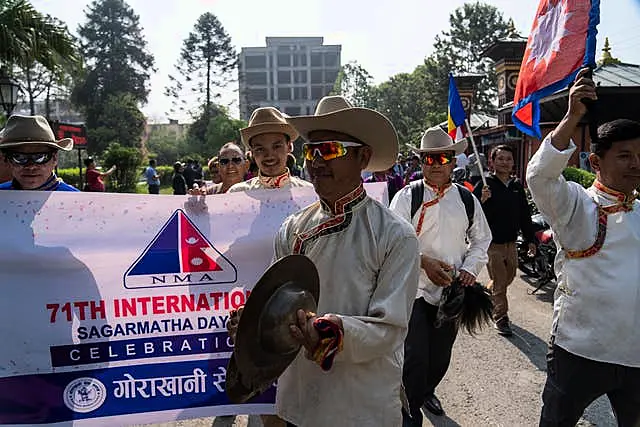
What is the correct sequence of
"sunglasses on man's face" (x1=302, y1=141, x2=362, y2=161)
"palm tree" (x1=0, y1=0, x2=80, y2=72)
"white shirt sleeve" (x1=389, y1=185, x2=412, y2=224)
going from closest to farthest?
"sunglasses on man's face" (x1=302, y1=141, x2=362, y2=161) → "white shirt sleeve" (x1=389, y1=185, x2=412, y2=224) → "palm tree" (x1=0, y1=0, x2=80, y2=72)

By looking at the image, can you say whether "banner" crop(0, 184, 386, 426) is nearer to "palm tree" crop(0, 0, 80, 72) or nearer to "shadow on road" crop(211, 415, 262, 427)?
"shadow on road" crop(211, 415, 262, 427)

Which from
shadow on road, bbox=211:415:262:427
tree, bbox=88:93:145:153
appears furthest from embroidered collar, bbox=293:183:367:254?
tree, bbox=88:93:145:153

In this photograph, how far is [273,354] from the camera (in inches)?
76.0

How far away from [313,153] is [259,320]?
0.81m

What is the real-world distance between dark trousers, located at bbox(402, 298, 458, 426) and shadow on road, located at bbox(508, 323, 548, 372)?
1688mm

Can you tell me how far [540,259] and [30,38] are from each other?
12.7 metres

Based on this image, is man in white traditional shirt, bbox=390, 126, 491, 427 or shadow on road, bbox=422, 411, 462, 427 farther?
shadow on road, bbox=422, 411, 462, 427

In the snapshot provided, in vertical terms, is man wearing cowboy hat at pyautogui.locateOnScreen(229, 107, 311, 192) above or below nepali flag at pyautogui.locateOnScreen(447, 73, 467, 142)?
below

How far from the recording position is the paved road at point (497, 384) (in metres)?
4.06

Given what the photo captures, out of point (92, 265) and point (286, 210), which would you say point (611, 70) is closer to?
point (286, 210)

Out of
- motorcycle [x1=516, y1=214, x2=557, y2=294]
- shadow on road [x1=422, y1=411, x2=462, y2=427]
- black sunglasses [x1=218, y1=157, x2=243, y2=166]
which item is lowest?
shadow on road [x1=422, y1=411, x2=462, y2=427]

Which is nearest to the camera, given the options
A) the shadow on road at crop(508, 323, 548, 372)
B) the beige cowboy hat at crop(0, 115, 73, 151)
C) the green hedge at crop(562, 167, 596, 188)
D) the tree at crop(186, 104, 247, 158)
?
the beige cowboy hat at crop(0, 115, 73, 151)

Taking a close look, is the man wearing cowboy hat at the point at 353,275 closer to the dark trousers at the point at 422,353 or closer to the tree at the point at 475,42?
the dark trousers at the point at 422,353

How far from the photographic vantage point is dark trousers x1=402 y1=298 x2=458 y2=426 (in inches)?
141
